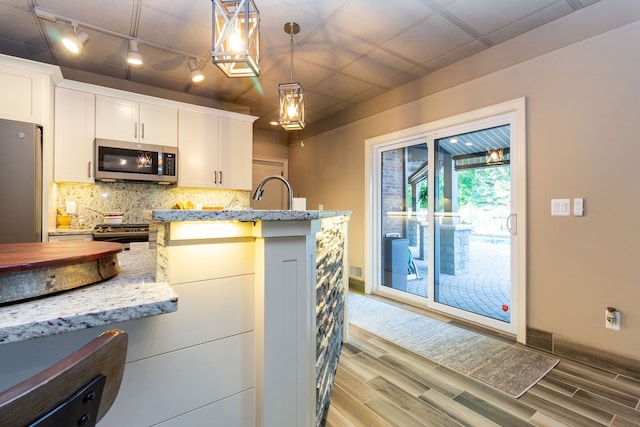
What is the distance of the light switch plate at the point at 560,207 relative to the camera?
2365 millimetres

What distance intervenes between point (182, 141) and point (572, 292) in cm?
429

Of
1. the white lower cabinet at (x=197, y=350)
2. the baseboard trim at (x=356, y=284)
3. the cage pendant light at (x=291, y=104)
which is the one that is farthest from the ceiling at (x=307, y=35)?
the baseboard trim at (x=356, y=284)

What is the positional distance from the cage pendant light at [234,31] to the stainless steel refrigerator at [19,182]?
7.37 feet

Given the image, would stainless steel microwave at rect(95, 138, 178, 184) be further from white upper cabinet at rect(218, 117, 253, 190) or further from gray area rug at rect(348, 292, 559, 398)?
gray area rug at rect(348, 292, 559, 398)

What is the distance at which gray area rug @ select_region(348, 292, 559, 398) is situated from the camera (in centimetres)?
206

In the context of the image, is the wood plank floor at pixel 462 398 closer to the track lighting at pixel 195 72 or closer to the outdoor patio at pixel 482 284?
the outdoor patio at pixel 482 284

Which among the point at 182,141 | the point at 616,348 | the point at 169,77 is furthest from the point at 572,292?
the point at 169,77

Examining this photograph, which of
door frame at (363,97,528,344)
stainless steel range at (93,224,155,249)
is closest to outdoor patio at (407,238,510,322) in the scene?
door frame at (363,97,528,344)

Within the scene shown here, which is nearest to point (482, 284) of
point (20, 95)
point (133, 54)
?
point (133, 54)

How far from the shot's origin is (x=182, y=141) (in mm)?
3830

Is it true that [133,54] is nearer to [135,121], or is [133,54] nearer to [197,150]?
[135,121]

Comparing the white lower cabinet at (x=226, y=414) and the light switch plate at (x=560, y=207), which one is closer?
the white lower cabinet at (x=226, y=414)

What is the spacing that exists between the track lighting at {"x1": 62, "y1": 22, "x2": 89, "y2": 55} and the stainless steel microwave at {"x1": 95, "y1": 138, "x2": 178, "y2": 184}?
1.04 meters

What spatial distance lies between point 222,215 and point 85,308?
1.33ft
